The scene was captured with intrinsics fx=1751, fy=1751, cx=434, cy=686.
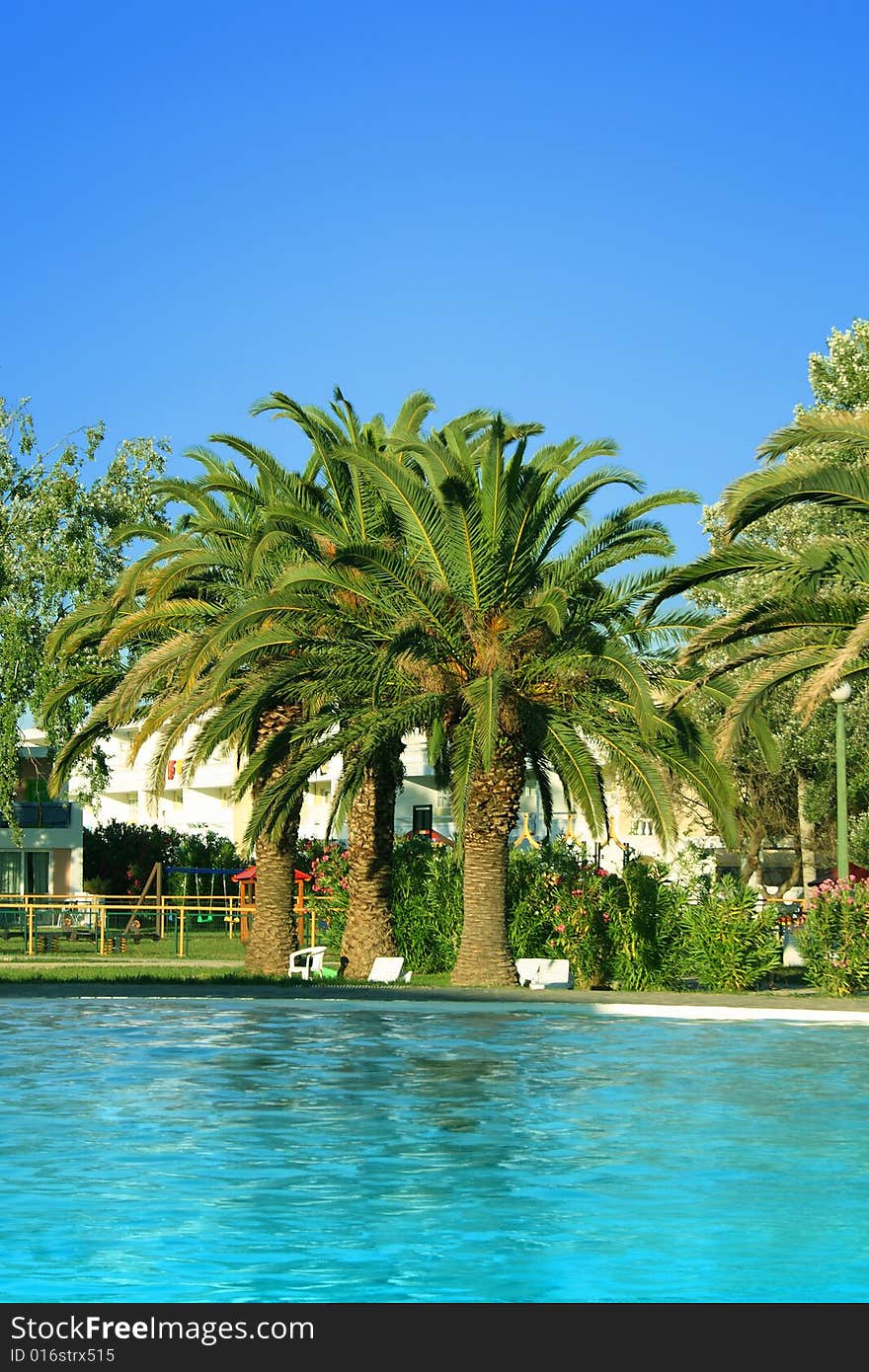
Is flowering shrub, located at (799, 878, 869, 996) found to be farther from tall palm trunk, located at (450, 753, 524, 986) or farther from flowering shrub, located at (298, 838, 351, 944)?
flowering shrub, located at (298, 838, 351, 944)

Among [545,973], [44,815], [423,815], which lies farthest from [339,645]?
[423,815]

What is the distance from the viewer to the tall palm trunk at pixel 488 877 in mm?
27094

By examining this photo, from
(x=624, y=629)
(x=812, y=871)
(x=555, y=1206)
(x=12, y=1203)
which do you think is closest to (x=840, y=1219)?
(x=555, y=1206)

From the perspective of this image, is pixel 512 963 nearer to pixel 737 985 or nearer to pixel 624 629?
pixel 737 985

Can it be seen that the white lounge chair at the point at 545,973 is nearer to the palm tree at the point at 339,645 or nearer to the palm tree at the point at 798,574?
the palm tree at the point at 339,645

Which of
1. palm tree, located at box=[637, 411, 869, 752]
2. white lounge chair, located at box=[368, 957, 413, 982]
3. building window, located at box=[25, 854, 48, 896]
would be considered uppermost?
palm tree, located at box=[637, 411, 869, 752]

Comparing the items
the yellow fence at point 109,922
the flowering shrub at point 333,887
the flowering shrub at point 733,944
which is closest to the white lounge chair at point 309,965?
the flowering shrub at point 333,887

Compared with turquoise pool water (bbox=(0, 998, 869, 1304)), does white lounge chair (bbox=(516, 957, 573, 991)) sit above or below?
above

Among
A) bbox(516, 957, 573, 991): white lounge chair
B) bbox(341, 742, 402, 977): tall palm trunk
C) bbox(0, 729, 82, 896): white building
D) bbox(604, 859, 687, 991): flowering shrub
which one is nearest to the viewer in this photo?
bbox(604, 859, 687, 991): flowering shrub

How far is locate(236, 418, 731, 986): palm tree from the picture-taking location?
2552 cm

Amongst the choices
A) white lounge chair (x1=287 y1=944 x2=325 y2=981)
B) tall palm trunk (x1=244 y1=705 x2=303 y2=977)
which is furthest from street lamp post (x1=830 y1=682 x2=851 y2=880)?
tall palm trunk (x1=244 y1=705 x2=303 y2=977)

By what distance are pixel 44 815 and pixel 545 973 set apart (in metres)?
38.0

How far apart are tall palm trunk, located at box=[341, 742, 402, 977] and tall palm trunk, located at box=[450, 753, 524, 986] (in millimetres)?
2604

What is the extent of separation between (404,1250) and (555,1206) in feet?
5.88
